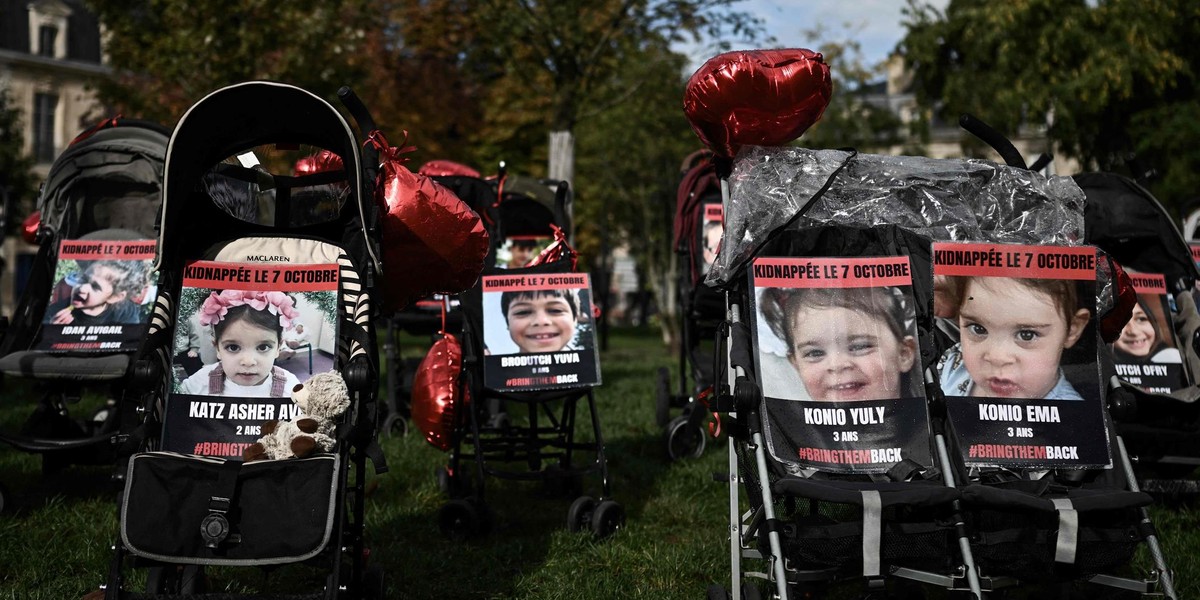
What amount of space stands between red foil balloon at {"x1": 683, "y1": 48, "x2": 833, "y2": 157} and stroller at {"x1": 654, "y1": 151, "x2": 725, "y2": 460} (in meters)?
3.13

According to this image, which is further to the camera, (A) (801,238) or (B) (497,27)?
(B) (497,27)

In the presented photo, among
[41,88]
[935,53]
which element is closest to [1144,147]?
[935,53]

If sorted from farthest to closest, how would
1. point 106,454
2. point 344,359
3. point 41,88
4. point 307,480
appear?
point 41,88 < point 106,454 < point 344,359 < point 307,480

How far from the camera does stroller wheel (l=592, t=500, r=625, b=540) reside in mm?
5801

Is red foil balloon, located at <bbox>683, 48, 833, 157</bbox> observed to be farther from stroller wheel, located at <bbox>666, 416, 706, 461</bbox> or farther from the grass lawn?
stroller wheel, located at <bbox>666, 416, 706, 461</bbox>

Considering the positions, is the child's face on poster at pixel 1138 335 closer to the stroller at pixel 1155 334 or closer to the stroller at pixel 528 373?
the stroller at pixel 1155 334

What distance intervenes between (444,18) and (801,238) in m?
17.0

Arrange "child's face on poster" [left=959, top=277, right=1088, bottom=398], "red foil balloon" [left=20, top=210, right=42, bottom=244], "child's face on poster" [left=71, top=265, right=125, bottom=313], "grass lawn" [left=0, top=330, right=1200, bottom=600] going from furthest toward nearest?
"red foil balloon" [left=20, top=210, right=42, bottom=244] → "child's face on poster" [left=71, top=265, right=125, bottom=313] → "grass lawn" [left=0, top=330, right=1200, bottom=600] → "child's face on poster" [left=959, top=277, right=1088, bottom=398]

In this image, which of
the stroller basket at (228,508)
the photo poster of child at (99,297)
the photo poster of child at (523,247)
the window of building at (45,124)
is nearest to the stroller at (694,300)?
the photo poster of child at (523,247)

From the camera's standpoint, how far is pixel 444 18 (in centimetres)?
2042

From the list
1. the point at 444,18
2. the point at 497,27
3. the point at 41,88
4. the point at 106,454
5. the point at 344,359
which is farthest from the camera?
the point at 41,88

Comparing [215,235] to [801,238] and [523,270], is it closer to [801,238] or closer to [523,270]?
[523,270]

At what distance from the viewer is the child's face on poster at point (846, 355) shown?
177 inches

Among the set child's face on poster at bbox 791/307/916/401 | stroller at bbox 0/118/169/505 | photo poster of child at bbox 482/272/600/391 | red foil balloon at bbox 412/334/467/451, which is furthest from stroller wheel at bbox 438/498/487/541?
child's face on poster at bbox 791/307/916/401
